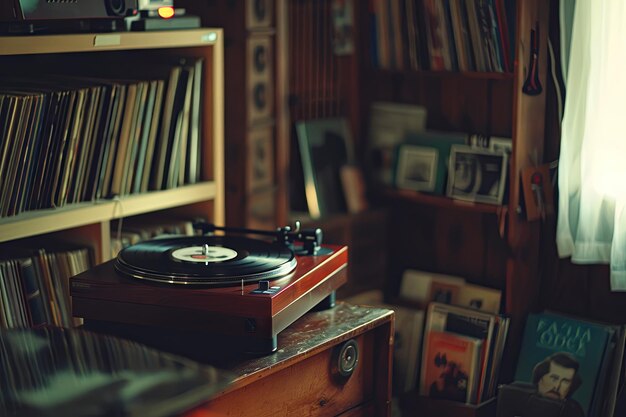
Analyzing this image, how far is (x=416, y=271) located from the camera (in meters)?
3.01

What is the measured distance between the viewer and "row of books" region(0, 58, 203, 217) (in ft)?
6.31

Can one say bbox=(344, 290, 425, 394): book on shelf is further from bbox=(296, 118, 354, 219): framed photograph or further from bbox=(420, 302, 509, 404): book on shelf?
bbox=(296, 118, 354, 219): framed photograph

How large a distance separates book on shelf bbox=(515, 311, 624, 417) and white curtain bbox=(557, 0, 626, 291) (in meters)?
0.16

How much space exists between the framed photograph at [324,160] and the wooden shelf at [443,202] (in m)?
0.16

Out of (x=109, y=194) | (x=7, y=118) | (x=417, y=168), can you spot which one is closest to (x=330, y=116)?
(x=417, y=168)

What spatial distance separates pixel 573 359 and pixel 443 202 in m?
0.58

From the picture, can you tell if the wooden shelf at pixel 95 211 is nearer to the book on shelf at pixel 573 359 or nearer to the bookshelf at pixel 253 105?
the bookshelf at pixel 253 105

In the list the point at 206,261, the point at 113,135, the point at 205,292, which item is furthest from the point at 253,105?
the point at 205,292

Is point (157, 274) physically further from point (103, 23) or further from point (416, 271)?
point (416, 271)


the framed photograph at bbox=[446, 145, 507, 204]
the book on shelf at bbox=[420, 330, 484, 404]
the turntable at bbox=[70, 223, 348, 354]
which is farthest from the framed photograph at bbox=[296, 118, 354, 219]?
the turntable at bbox=[70, 223, 348, 354]

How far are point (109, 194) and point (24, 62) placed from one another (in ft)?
1.30

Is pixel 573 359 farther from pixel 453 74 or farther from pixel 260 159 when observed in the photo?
pixel 260 159

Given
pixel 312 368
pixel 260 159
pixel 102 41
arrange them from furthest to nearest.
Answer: pixel 260 159, pixel 102 41, pixel 312 368

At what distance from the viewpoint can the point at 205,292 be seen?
1.66 metres
